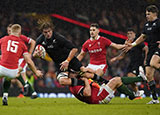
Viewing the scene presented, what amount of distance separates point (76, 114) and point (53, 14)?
16.5 meters

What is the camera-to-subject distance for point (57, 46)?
8.42 m

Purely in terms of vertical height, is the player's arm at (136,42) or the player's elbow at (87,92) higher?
the player's arm at (136,42)

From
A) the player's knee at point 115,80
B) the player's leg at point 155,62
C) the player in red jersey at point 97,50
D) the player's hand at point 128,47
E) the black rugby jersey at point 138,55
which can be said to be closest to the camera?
the player's knee at point 115,80

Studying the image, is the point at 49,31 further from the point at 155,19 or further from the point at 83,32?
the point at 83,32

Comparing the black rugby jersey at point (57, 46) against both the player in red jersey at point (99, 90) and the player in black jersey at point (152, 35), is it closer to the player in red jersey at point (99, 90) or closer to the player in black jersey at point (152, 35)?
the player in red jersey at point (99, 90)

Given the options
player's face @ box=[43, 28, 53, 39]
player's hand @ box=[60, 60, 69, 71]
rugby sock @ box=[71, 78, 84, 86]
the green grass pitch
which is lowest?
the green grass pitch

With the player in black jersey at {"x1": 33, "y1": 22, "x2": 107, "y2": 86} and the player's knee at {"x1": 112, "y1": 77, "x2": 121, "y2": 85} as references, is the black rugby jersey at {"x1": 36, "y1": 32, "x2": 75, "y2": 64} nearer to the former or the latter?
the player in black jersey at {"x1": 33, "y1": 22, "x2": 107, "y2": 86}

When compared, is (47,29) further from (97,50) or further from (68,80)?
(97,50)

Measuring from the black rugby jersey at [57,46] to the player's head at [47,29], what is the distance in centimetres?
12

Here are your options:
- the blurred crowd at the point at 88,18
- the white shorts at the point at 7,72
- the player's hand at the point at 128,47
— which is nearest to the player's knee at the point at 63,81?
the white shorts at the point at 7,72

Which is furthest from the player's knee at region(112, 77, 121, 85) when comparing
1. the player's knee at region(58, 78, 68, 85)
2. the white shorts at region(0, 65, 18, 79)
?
the white shorts at region(0, 65, 18, 79)

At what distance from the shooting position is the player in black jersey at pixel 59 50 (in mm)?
8109

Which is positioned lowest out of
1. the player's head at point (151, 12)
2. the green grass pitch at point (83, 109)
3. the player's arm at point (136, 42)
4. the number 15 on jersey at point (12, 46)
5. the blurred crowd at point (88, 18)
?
the green grass pitch at point (83, 109)

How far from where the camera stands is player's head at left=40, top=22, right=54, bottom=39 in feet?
26.7
